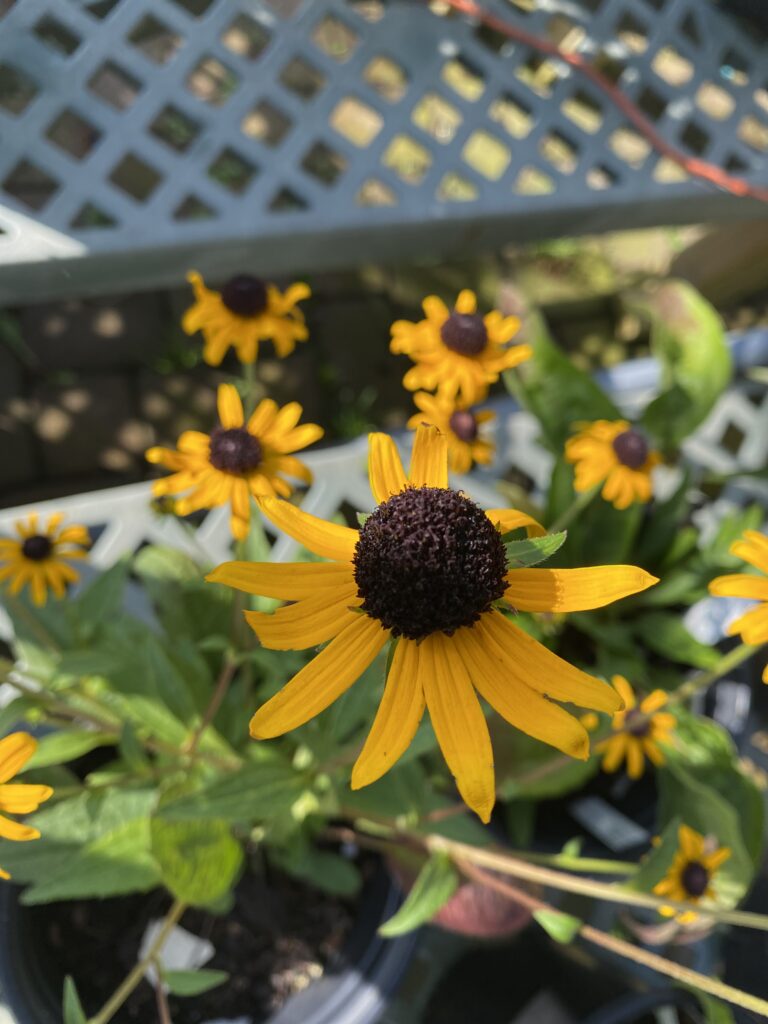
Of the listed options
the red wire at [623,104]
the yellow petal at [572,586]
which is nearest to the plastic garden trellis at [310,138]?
the red wire at [623,104]

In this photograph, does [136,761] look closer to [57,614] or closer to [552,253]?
[57,614]

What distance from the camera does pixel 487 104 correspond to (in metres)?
1.17

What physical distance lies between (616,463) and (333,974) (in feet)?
1.95

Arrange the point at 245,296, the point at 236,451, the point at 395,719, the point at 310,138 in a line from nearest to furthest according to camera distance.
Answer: the point at 395,719 < the point at 236,451 < the point at 245,296 < the point at 310,138

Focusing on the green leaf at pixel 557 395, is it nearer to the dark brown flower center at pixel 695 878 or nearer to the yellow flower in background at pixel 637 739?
the yellow flower in background at pixel 637 739

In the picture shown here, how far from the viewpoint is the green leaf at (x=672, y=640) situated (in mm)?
877

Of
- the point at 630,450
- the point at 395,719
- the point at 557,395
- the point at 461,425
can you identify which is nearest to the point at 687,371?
the point at 557,395

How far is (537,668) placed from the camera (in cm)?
40

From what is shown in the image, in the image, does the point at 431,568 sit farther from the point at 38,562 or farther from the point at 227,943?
the point at 227,943

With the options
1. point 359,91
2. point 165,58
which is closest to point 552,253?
point 359,91

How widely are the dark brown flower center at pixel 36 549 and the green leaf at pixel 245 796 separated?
0.30m

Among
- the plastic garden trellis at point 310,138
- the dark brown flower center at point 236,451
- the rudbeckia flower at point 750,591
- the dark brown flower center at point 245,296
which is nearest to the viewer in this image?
the rudbeckia flower at point 750,591

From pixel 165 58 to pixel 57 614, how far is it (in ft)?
3.99

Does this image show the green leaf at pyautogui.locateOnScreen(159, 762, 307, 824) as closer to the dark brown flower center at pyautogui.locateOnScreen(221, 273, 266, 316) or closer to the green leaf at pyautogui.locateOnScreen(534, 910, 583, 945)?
the green leaf at pyautogui.locateOnScreen(534, 910, 583, 945)
